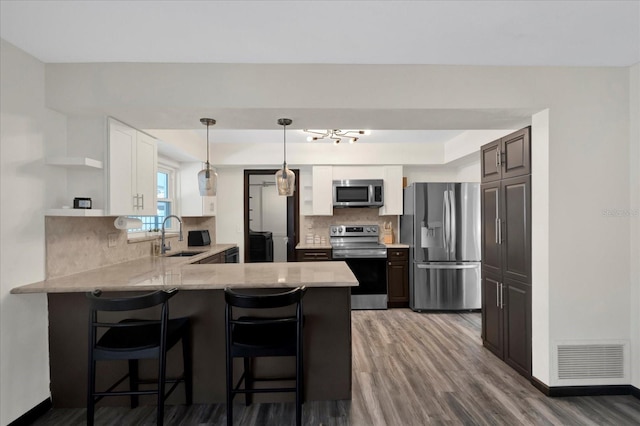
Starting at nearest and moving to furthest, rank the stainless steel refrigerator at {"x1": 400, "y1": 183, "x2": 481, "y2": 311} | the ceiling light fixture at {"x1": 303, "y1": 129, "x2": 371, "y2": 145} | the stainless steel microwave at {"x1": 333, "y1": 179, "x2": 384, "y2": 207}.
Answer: the ceiling light fixture at {"x1": 303, "y1": 129, "x2": 371, "y2": 145} < the stainless steel refrigerator at {"x1": 400, "y1": 183, "x2": 481, "y2": 311} < the stainless steel microwave at {"x1": 333, "y1": 179, "x2": 384, "y2": 207}

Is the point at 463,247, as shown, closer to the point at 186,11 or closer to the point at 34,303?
the point at 186,11

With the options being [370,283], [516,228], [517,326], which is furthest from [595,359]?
[370,283]

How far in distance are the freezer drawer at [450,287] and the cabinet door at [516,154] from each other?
1.97 m

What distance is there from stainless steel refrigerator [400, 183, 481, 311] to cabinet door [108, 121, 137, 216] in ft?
11.9

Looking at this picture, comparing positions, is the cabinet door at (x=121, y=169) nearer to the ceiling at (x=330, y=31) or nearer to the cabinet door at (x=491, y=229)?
the ceiling at (x=330, y=31)

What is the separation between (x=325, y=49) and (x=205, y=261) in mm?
2871

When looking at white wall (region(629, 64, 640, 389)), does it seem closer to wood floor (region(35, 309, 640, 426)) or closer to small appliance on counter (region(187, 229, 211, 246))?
wood floor (region(35, 309, 640, 426))

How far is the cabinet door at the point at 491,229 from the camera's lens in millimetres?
3101

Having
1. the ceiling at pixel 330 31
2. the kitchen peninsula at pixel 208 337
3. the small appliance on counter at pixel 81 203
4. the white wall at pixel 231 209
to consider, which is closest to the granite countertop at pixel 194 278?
the kitchen peninsula at pixel 208 337

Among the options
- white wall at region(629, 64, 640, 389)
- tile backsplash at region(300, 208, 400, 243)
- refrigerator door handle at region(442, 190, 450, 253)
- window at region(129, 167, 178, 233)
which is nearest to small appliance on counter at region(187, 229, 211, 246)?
window at region(129, 167, 178, 233)

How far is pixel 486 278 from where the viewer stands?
10.9ft

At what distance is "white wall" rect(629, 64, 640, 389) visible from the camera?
2.45m

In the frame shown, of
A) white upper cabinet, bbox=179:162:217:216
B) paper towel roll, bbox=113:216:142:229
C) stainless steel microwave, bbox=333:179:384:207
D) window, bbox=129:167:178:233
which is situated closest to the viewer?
paper towel roll, bbox=113:216:142:229

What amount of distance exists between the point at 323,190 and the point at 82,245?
3.25 m
